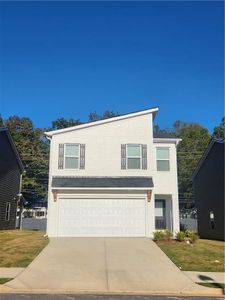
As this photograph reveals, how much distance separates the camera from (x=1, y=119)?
52.6 meters

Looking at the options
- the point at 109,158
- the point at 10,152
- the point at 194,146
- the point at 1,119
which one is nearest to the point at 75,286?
the point at 109,158

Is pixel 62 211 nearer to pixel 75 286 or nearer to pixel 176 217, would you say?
pixel 176 217

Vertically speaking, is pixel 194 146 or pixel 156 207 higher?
pixel 194 146

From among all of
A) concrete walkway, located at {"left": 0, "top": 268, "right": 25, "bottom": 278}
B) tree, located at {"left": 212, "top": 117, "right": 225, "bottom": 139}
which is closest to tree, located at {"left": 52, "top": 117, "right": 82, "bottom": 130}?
tree, located at {"left": 212, "top": 117, "right": 225, "bottom": 139}

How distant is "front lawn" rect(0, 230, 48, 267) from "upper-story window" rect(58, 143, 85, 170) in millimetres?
4922

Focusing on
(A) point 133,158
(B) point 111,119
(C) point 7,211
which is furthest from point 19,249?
(C) point 7,211

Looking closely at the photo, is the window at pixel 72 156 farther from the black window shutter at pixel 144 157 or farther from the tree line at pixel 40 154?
the tree line at pixel 40 154

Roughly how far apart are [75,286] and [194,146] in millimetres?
48765

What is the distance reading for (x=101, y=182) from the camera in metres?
21.5

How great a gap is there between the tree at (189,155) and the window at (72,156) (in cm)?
3502

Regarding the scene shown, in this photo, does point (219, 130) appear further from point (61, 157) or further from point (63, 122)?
point (61, 157)

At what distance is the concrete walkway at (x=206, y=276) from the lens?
12.0m

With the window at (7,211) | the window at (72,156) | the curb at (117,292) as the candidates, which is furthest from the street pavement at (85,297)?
the window at (7,211)

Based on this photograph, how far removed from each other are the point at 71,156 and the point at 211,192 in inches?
447
